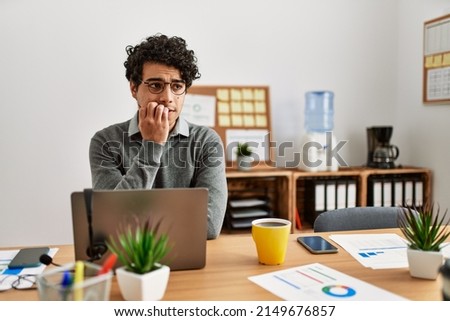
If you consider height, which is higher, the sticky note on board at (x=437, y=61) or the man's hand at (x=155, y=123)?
the sticky note on board at (x=437, y=61)

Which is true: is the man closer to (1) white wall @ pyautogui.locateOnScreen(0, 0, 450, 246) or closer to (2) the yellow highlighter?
(2) the yellow highlighter

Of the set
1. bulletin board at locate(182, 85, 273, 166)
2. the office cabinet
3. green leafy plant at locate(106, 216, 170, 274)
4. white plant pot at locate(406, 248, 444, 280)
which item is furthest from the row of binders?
green leafy plant at locate(106, 216, 170, 274)

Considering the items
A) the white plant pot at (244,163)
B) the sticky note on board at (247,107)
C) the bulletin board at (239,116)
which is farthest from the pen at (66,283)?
the sticky note on board at (247,107)

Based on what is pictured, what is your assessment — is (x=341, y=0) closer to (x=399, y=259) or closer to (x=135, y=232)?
(x=399, y=259)

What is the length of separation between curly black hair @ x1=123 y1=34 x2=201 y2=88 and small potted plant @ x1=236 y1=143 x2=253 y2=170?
3.51ft

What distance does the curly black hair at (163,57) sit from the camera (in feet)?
5.09

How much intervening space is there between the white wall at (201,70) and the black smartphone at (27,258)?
5.35 ft

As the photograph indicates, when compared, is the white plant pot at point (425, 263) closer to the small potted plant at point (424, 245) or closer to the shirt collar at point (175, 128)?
the small potted plant at point (424, 245)

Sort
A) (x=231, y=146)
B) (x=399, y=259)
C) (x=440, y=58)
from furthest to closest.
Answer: (x=231, y=146) < (x=440, y=58) < (x=399, y=259)

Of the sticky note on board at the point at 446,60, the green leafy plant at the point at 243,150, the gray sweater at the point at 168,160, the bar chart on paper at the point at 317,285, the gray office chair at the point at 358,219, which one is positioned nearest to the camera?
the bar chart on paper at the point at 317,285

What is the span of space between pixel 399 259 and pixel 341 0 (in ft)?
7.52

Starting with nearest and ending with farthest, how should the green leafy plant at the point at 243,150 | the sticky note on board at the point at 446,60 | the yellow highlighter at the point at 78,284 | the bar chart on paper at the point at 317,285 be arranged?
the yellow highlighter at the point at 78,284 → the bar chart on paper at the point at 317,285 → the sticky note on board at the point at 446,60 → the green leafy plant at the point at 243,150

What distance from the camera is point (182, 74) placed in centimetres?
158
